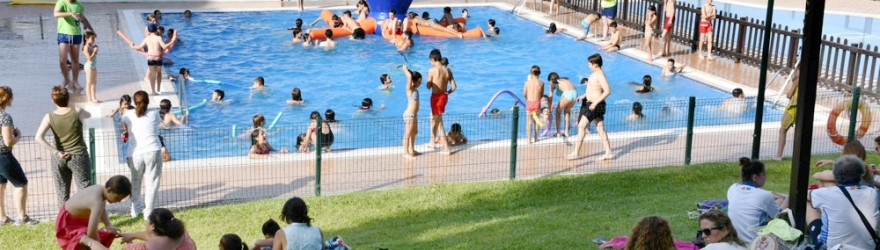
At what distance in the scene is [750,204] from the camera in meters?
9.42

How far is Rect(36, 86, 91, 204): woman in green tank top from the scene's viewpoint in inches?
450

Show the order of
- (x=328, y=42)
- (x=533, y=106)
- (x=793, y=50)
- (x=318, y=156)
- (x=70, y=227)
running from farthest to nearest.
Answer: (x=328, y=42)
(x=793, y=50)
(x=533, y=106)
(x=318, y=156)
(x=70, y=227)

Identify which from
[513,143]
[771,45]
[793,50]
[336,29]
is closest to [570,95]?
[513,143]

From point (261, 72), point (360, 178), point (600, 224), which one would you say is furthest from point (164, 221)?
point (261, 72)

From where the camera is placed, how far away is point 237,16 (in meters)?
30.8

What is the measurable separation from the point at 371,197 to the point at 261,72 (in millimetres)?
11969

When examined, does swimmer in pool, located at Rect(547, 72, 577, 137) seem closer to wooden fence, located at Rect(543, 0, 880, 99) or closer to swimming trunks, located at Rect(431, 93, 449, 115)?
swimming trunks, located at Rect(431, 93, 449, 115)

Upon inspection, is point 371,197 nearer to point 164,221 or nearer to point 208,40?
point 164,221

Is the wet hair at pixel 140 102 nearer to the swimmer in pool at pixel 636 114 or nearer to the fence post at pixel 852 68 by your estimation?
the swimmer in pool at pixel 636 114

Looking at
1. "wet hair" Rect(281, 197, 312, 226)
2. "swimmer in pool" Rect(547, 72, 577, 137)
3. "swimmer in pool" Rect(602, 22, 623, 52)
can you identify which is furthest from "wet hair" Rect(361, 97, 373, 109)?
"wet hair" Rect(281, 197, 312, 226)

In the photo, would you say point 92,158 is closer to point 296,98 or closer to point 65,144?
point 65,144

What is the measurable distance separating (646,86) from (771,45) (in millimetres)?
2955

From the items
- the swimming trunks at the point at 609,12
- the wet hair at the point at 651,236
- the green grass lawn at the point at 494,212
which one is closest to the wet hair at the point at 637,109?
the green grass lawn at the point at 494,212

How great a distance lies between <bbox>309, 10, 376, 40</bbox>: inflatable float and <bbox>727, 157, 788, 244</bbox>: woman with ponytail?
18.4 m
